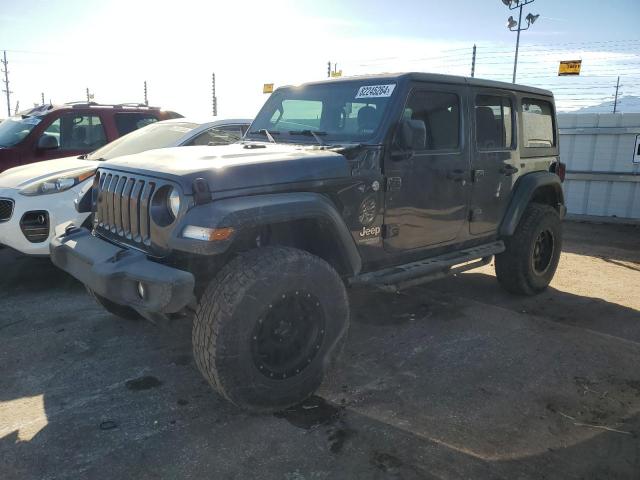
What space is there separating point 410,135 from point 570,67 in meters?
10.6

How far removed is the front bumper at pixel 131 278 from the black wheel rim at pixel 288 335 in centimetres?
45

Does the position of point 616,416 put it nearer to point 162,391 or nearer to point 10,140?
point 162,391

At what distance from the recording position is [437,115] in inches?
152

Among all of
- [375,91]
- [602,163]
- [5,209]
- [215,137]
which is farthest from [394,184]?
[602,163]

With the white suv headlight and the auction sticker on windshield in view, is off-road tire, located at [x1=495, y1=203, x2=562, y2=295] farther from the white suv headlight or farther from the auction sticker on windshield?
the white suv headlight

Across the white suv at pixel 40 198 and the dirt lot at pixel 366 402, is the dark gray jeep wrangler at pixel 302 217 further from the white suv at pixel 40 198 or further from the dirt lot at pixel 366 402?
the white suv at pixel 40 198

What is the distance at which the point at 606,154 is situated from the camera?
29.2ft

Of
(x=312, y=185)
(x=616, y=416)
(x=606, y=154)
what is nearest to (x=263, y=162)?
(x=312, y=185)

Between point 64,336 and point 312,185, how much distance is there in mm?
2347

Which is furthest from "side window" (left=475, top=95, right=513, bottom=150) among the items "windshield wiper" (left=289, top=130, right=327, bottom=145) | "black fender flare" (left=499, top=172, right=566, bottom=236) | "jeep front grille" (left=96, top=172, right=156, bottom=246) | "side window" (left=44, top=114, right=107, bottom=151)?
"side window" (left=44, top=114, right=107, bottom=151)

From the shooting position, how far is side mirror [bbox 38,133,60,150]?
620 cm

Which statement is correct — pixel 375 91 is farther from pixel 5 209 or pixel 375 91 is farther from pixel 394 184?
pixel 5 209

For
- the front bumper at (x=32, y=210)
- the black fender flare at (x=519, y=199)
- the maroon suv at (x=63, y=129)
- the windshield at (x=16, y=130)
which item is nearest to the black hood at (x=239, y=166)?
the front bumper at (x=32, y=210)

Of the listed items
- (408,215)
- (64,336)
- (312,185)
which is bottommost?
(64,336)
